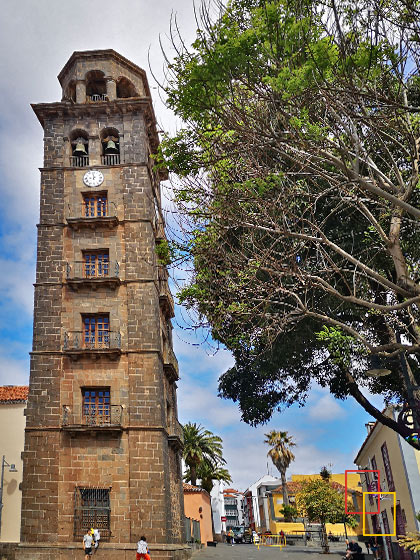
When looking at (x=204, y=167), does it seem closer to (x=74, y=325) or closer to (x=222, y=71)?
(x=222, y=71)

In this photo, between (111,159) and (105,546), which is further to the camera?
(111,159)

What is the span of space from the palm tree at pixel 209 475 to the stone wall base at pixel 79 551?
95.9 ft

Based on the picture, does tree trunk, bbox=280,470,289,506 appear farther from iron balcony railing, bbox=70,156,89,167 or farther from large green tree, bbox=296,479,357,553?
iron balcony railing, bbox=70,156,89,167

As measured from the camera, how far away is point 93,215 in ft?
90.5

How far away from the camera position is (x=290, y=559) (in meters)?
27.8

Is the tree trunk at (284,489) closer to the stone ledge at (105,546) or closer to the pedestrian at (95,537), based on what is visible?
the stone ledge at (105,546)

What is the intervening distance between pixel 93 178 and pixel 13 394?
49.1 feet

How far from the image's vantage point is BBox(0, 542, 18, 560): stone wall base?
93.1 ft

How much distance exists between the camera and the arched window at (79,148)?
92.9ft

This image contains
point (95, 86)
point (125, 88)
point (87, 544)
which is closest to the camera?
point (87, 544)

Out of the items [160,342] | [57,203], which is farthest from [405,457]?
[57,203]

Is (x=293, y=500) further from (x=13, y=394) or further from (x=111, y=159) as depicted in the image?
(x=111, y=159)

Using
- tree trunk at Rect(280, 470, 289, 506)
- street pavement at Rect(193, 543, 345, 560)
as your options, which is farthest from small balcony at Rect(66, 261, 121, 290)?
tree trunk at Rect(280, 470, 289, 506)

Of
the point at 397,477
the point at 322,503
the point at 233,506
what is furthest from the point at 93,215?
the point at 233,506
